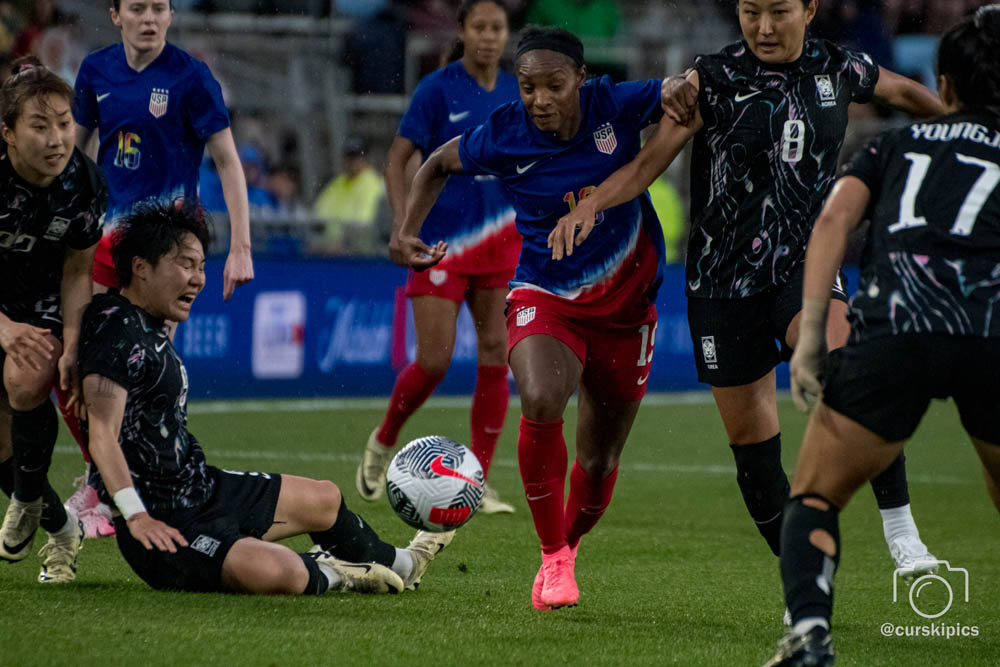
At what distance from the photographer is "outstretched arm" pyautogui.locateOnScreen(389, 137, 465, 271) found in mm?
5660

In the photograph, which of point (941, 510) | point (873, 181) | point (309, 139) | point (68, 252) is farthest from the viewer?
point (309, 139)

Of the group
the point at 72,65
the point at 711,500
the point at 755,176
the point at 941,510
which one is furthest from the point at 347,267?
the point at 755,176

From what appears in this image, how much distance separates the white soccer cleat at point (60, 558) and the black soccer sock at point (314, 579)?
98 cm

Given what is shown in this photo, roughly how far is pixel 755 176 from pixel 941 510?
12.7ft

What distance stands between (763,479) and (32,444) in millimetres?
2745

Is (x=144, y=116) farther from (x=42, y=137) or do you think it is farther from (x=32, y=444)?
(x=32, y=444)

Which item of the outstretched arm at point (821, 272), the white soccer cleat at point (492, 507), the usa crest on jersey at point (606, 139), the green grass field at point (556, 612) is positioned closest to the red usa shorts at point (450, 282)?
the white soccer cleat at point (492, 507)

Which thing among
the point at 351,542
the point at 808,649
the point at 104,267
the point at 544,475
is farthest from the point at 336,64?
the point at 808,649

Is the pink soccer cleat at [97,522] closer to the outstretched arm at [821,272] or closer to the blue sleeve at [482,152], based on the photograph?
the blue sleeve at [482,152]

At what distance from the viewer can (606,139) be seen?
5.35m

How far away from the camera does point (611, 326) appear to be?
545cm

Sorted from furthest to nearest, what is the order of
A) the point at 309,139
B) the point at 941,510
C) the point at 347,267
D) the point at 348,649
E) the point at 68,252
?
1. the point at 309,139
2. the point at 347,267
3. the point at 941,510
4. the point at 68,252
5. the point at 348,649

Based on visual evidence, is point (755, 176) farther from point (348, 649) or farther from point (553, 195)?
point (348, 649)

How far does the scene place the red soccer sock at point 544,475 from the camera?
5.28 meters
